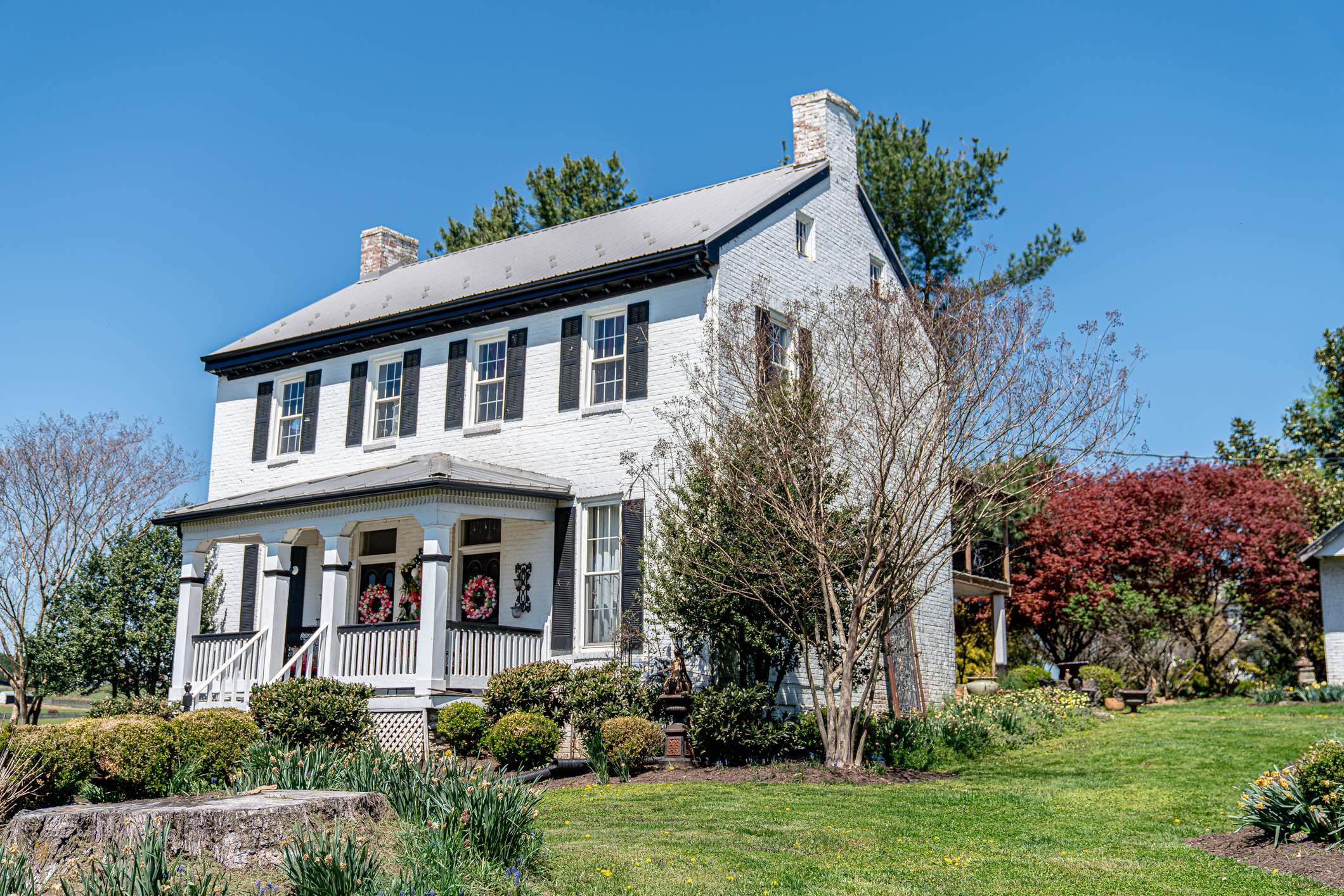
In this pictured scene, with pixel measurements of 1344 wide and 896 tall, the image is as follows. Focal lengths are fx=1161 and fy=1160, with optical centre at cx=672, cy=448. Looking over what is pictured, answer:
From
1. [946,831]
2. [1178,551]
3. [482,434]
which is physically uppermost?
[482,434]

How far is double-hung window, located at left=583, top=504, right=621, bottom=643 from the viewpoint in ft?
56.0

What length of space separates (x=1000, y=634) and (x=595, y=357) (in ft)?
41.1

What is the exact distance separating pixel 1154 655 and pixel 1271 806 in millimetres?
18924

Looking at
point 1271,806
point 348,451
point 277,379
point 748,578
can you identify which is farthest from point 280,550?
point 1271,806

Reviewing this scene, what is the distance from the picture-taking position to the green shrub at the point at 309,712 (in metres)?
14.7

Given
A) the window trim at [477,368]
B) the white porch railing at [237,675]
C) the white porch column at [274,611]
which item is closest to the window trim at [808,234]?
the window trim at [477,368]

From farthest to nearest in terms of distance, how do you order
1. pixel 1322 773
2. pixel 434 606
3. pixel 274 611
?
pixel 274 611 → pixel 434 606 → pixel 1322 773

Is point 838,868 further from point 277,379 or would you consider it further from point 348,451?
point 277,379

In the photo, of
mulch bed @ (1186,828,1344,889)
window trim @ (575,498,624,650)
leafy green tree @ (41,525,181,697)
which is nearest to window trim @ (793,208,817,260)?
window trim @ (575,498,624,650)

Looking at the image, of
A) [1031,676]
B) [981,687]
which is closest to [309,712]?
[981,687]

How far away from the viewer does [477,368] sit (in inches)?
773

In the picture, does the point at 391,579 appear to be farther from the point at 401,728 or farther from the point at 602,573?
the point at 602,573

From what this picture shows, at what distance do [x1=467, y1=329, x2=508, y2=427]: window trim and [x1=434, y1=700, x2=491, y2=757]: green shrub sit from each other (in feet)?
18.1

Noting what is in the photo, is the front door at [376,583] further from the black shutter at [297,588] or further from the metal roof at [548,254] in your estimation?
the metal roof at [548,254]
